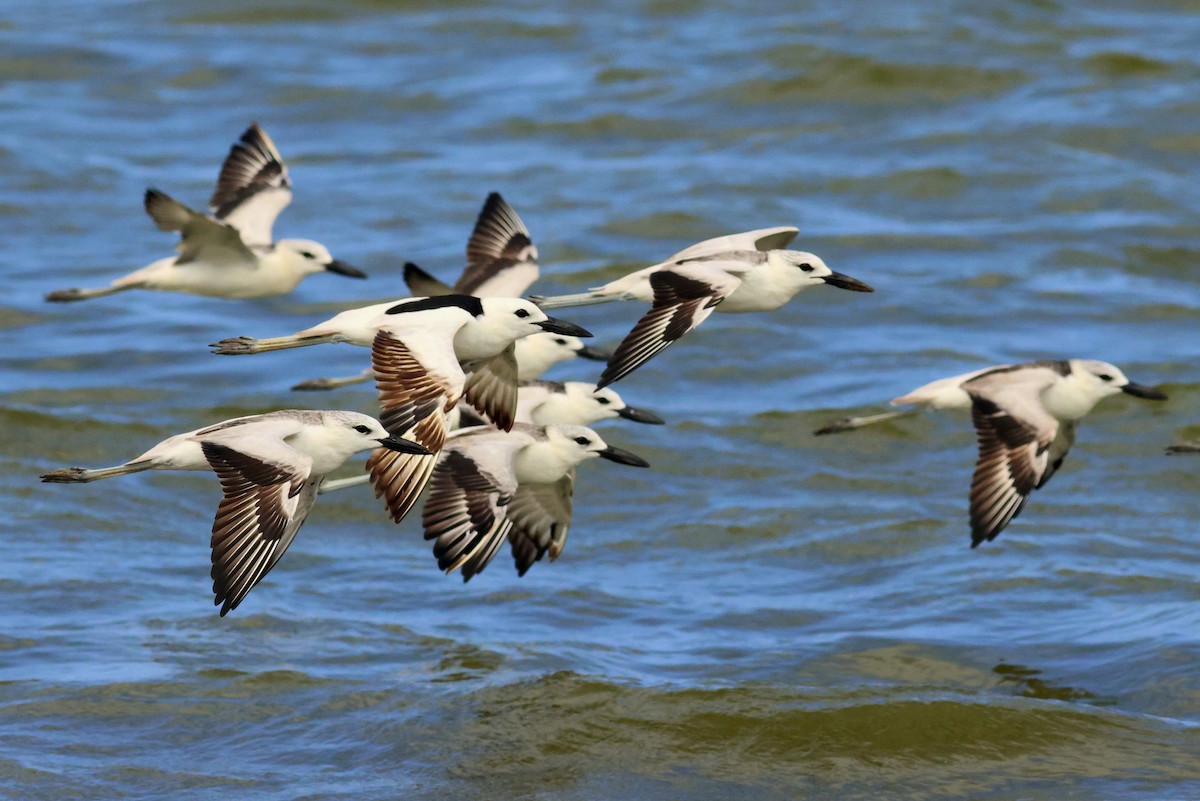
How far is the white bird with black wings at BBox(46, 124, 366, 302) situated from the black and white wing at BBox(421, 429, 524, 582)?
13.8 feet

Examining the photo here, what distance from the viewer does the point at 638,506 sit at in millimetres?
17875

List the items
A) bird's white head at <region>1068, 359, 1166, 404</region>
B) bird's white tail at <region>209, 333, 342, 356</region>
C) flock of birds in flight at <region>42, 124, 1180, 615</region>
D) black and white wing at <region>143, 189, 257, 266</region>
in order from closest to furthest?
flock of birds in flight at <region>42, 124, 1180, 615</region> < bird's white tail at <region>209, 333, 342, 356</region> < bird's white head at <region>1068, 359, 1166, 404</region> < black and white wing at <region>143, 189, 257, 266</region>

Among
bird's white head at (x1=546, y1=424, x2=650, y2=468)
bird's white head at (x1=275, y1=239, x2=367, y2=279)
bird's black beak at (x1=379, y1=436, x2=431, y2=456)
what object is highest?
bird's black beak at (x1=379, y1=436, x2=431, y2=456)

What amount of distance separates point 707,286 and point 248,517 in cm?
317

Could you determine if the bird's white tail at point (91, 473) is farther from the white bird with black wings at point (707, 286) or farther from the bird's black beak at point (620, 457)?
the bird's black beak at point (620, 457)

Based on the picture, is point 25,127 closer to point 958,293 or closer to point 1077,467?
point 958,293

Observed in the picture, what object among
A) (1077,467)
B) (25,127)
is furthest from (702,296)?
(25,127)

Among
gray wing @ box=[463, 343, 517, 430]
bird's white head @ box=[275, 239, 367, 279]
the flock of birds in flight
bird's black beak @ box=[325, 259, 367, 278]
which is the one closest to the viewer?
the flock of birds in flight

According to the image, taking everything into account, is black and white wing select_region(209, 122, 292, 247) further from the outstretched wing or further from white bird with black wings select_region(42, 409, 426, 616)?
white bird with black wings select_region(42, 409, 426, 616)

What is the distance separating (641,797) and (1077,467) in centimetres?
825

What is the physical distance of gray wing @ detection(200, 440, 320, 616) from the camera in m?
9.29

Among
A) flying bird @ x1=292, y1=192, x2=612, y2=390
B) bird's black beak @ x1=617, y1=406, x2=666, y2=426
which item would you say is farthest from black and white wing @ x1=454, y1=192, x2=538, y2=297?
bird's black beak @ x1=617, y1=406, x2=666, y2=426

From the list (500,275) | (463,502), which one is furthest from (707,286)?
(500,275)

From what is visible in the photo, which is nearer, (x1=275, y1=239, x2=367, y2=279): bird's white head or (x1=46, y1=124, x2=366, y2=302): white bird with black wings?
(x1=46, y1=124, x2=366, y2=302): white bird with black wings
